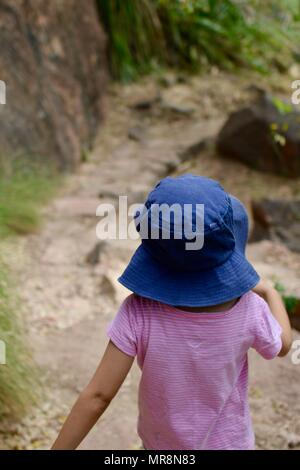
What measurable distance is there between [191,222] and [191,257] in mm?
74

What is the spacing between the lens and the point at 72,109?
6023 mm

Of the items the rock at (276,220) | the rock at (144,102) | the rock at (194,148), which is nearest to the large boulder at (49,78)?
the rock at (144,102)

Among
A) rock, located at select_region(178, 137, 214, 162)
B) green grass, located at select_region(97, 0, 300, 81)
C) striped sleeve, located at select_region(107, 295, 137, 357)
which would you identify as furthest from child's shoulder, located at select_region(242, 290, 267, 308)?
green grass, located at select_region(97, 0, 300, 81)

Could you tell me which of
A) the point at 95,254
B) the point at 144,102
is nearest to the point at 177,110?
the point at 144,102

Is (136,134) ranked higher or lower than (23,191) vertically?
higher

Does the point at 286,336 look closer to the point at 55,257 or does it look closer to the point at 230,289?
the point at 230,289

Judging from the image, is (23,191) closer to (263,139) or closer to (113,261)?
(113,261)

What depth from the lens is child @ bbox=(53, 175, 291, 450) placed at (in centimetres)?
156

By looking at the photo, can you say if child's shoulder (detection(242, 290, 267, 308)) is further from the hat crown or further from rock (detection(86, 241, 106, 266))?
rock (detection(86, 241, 106, 266))

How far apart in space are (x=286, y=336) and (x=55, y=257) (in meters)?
2.61

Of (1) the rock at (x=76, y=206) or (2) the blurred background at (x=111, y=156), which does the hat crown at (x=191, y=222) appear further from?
(1) the rock at (x=76, y=206)

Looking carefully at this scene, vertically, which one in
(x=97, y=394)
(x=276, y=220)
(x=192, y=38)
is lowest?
(x=276, y=220)

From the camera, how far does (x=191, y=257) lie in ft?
5.08
